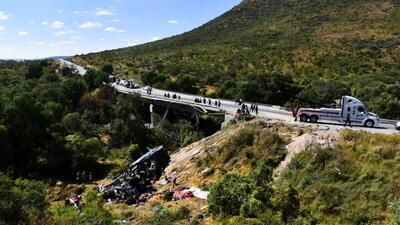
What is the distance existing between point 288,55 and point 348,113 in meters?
56.3

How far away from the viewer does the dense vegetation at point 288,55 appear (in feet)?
188

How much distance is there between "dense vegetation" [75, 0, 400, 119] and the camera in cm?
5725

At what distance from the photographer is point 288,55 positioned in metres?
86.3

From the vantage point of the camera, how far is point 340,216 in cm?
2169

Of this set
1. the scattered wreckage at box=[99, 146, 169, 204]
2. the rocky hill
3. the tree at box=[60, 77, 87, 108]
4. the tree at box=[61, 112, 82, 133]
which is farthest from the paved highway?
the tree at box=[61, 112, 82, 133]

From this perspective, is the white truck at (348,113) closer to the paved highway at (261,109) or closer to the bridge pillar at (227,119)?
the paved highway at (261,109)

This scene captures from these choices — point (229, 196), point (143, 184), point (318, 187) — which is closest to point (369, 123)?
point (318, 187)

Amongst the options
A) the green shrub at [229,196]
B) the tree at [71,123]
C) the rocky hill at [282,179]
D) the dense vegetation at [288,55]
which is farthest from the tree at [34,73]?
the green shrub at [229,196]

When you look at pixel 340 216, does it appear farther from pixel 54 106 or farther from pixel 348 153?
pixel 54 106

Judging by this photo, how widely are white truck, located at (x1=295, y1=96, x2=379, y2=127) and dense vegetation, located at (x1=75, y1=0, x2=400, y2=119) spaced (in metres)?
9.76

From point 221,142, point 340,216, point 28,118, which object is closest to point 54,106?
point 28,118

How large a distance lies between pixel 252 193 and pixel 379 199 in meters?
7.30

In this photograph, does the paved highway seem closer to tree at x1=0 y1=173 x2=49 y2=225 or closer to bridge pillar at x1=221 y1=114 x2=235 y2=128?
bridge pillar at x1=221 y1=114 x2=235 y2=128

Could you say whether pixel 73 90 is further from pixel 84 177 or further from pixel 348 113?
pixel 348 113
